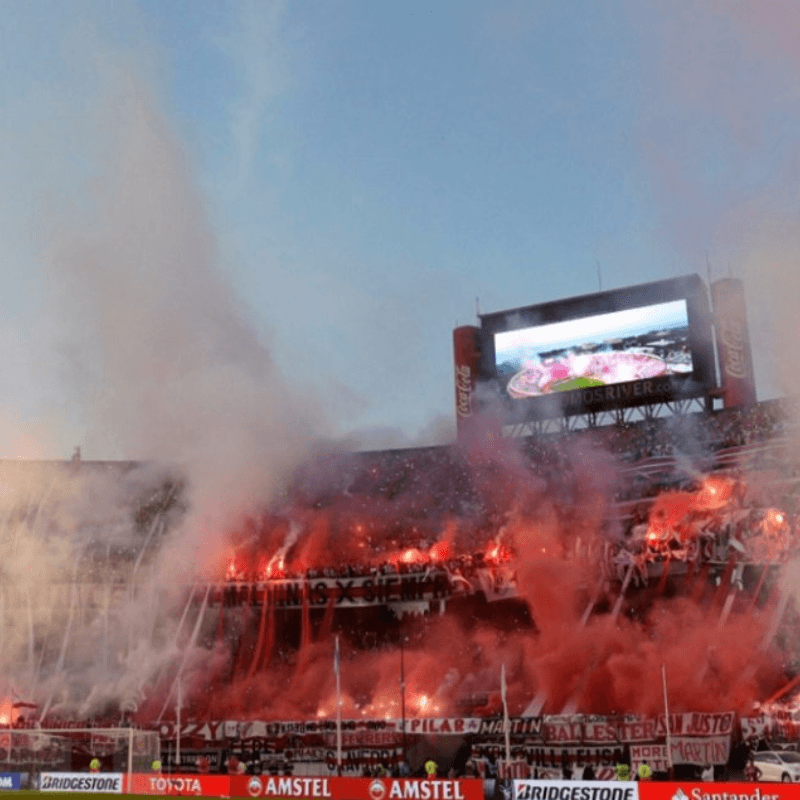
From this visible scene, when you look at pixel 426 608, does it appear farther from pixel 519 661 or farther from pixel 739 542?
pixel 739 542

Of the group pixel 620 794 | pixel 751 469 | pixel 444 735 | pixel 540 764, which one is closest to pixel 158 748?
pixel 444 735

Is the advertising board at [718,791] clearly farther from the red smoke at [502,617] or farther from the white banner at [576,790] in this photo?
the red smoke at [502,617]

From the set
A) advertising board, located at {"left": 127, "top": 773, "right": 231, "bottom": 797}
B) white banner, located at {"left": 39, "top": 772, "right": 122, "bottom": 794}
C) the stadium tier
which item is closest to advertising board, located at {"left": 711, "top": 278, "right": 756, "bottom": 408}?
the stadium tier

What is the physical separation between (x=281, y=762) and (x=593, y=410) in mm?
35851

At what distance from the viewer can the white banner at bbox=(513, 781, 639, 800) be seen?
99.0 feet

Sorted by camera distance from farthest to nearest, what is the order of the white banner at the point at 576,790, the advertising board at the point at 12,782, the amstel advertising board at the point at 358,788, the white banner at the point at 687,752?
the white banner at the point at 687,752 < the advertising board at the point at 12,782 < the amstel advertising board at the point at 358,788 < the white banner at the point at 576,790

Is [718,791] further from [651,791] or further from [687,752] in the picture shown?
[687,752]

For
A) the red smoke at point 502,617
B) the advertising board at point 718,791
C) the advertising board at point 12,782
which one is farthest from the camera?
the red smoke at point 502,617

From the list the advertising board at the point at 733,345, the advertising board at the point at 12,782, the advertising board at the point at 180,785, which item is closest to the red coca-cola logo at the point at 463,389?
the advertising board at the point at 733,345

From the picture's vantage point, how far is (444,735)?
2237 inches

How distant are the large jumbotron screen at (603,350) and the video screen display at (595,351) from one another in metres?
0.07

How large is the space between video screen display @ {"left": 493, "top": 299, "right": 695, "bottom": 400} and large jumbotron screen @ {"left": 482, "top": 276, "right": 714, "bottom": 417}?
0.07 meters

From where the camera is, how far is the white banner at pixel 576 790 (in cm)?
3017

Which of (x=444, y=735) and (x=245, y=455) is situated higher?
(x=245, y=455)
